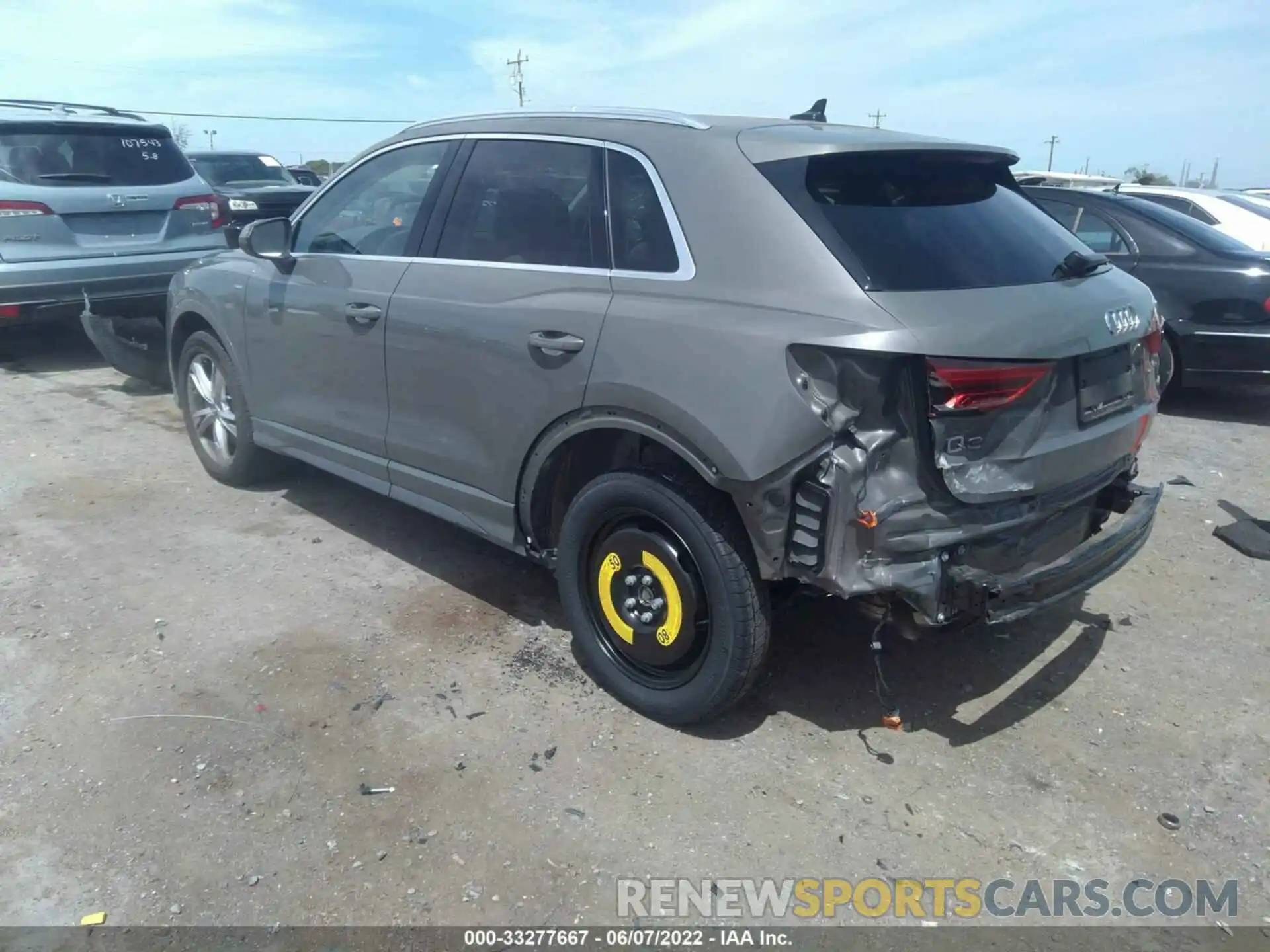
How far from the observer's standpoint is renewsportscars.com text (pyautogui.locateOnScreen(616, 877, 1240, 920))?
8.60 feet

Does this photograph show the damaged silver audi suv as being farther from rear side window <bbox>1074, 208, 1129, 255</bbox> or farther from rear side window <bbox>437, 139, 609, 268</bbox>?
rear side window <bbox>1074, 208, 1129, 255</bbox>

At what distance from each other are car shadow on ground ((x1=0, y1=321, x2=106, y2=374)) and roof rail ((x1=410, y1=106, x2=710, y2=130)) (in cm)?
603

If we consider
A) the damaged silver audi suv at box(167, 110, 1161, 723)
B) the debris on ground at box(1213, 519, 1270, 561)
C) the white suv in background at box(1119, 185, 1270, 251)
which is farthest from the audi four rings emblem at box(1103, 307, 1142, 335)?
→ the white suv in background at box(1119, 185, 1270, 251)

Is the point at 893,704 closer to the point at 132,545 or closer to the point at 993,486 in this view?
the point at 993,486

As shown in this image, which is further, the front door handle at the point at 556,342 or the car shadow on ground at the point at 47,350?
the car shadow on ground at the point at 47,350

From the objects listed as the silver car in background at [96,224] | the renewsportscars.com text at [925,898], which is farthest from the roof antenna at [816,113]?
the silver car in background at [96,224]

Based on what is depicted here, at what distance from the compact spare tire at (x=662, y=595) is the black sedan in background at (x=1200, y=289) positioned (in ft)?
Answer: 16.0

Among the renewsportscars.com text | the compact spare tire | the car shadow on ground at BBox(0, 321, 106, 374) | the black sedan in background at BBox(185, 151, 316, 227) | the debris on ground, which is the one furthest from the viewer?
the black sedan in background at BBox(185, 151, 316, 227)

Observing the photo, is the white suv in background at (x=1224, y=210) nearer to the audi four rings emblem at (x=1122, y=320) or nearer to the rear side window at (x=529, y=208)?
the audi four rings emblem at (x=1122, y=320)

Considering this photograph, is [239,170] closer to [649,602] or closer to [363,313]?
[363,313]

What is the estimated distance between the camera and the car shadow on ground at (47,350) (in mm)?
8508

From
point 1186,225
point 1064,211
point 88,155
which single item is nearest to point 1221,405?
point 1186,225

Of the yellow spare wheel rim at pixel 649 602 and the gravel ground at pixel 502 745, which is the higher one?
the yellow spare wheel rim at pixel 649 602

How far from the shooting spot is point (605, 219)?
3.43 metres
